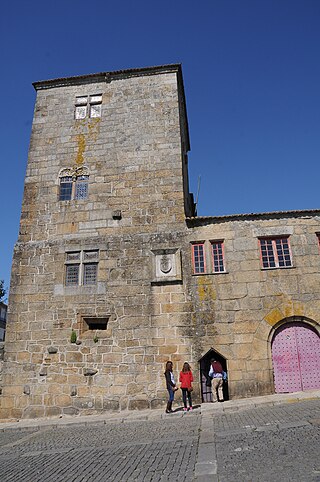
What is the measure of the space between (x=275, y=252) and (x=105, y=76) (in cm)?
947

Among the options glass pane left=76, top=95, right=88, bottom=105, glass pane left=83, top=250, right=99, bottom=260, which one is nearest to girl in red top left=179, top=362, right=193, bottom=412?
glass pane left=83, top=250, right=99, bottom=260

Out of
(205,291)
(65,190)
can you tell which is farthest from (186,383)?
(65,190)

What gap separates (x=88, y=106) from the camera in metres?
14.4

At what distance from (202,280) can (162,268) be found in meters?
1.29

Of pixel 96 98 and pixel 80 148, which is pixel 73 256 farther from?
pixel 96 98

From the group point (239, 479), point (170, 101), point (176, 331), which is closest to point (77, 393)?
point (176, 331)

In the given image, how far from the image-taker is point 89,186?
13195mm

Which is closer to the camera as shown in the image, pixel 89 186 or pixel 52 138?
pixel 89 186

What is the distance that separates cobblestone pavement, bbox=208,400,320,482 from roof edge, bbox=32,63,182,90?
40.1ft

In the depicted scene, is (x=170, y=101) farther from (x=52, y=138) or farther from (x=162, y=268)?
(x=162, y=268)

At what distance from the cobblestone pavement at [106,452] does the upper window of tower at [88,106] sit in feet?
35.2

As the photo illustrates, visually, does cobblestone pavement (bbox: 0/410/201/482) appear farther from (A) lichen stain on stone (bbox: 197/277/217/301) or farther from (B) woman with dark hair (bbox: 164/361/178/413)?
(A) lichen stain on stone (bbox: 197/277/217/301)

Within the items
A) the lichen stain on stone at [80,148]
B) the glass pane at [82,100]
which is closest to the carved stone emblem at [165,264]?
the lichen stain on stone at [80,148]

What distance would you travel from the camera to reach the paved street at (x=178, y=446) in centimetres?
488
